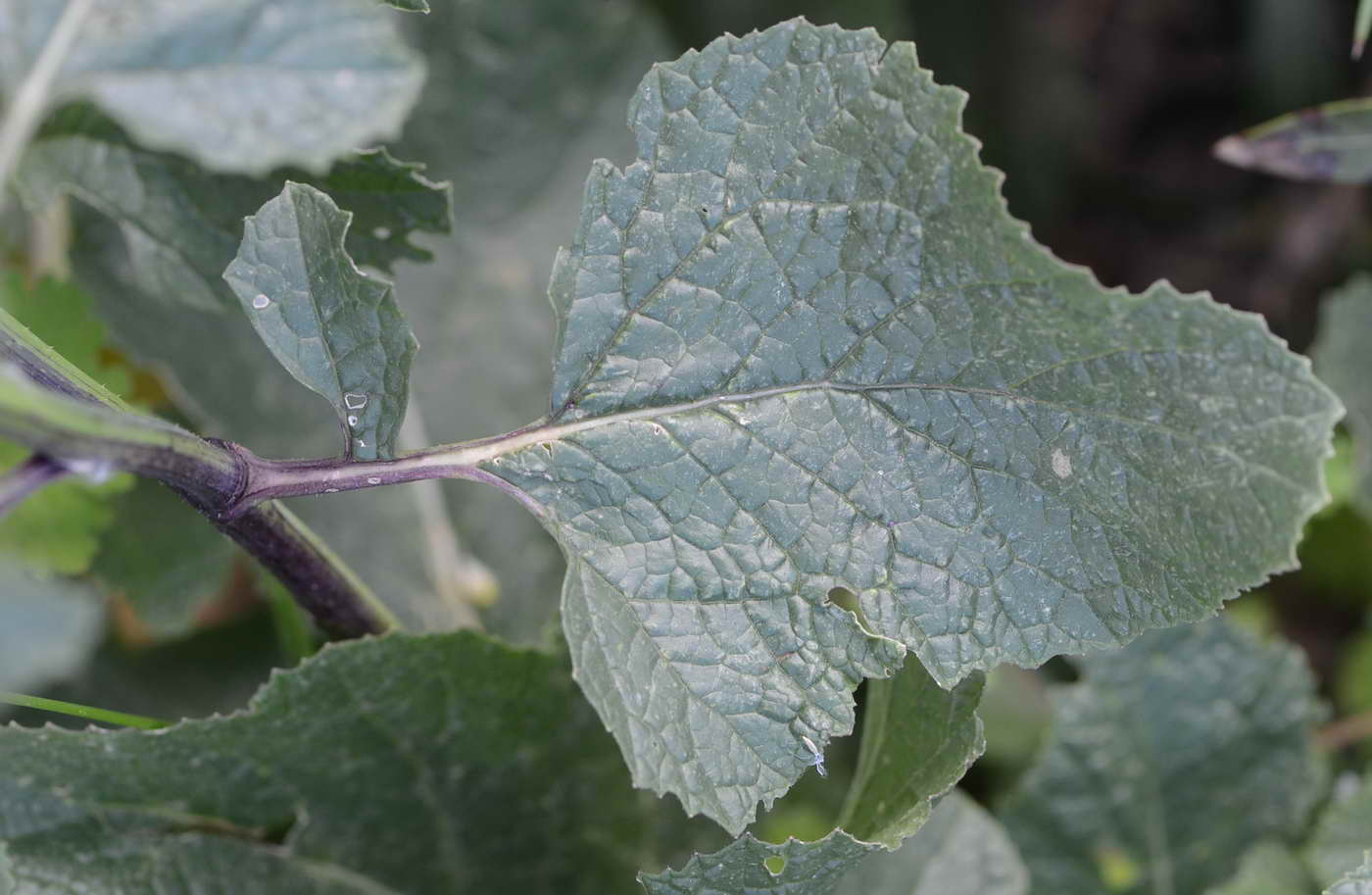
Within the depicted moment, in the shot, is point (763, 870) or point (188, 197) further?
point (188, 197)

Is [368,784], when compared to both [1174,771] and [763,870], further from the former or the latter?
[1174,771]

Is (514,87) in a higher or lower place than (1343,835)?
higher

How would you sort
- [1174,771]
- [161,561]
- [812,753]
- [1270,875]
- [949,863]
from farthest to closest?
[161,561] → [1174,771] → [1270,875] → [949,863] → [812,753]

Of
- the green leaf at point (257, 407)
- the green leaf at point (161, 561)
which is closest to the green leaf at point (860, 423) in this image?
the green leaf at point (257, 407)

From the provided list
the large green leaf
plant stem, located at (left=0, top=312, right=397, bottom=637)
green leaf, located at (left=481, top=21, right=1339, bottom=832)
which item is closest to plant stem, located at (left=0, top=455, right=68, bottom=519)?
plant stem, located at (left=0, top=312, right=397, bottom=637)

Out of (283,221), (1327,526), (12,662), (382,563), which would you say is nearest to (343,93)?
(283,221)

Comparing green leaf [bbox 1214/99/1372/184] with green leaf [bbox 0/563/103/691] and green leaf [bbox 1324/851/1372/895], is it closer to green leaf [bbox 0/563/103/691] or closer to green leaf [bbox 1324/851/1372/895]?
green leaf [bbox 1324/851/1372/895]

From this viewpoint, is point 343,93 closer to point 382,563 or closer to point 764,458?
point 764,458

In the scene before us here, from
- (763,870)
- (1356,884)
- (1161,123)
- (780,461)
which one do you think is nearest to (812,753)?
(763,870)
